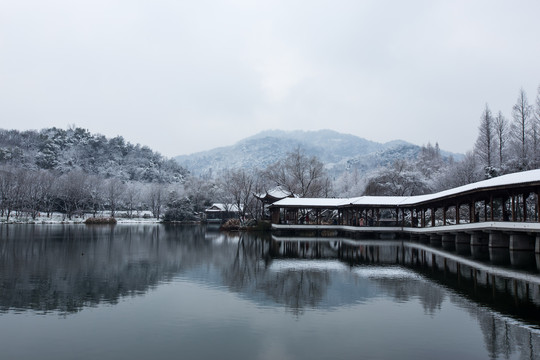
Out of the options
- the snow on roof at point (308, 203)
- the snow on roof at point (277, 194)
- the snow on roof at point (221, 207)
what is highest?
the snow on roof at point (277, 194)

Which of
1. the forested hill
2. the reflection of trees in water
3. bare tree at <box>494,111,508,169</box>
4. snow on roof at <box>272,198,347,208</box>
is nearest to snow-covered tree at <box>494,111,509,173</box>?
bare tree at <box>494,111,508,169</box>


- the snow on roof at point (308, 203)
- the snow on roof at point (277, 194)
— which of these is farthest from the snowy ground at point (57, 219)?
the snow on roof at point (308, 203)

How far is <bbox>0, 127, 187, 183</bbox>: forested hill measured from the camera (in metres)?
88.8

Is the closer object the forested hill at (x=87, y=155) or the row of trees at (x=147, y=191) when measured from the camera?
the row of trees at (x=147, y=191)

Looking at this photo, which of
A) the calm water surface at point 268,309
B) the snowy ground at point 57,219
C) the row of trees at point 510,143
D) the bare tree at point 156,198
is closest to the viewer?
the calm water surface at point 268,309

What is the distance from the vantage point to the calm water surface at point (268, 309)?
7715 mm

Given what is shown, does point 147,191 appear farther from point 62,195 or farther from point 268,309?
point 268,309

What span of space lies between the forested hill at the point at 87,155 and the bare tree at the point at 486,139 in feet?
252

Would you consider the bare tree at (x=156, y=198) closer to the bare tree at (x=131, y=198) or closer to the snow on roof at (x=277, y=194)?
the bare tree at (x=131, y=198)

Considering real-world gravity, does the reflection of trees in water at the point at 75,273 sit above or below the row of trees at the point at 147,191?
below

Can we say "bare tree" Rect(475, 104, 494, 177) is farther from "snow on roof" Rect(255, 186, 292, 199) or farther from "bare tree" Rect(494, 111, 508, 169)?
"snow on roof" Rect(255, 186, 292, 199)

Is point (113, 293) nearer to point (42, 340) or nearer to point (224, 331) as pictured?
point (42, 340)

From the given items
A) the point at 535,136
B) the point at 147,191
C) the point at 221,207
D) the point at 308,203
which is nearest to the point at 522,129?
the point at 535,136

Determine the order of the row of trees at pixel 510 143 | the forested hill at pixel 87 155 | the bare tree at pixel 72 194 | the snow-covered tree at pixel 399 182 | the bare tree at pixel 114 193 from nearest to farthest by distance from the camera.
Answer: the row of trees at pixel 510 143 < the snow-covered tree at pixel 399 182 < the bare tree at pixel 72 194 < the bare tree at pixel 114 193 < the forested hill at pixel 87 155
